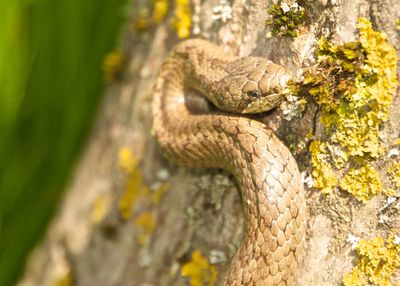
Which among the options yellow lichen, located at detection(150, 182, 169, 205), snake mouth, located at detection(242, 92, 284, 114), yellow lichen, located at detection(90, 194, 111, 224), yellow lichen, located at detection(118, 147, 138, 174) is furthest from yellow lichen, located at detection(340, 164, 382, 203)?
yellow lichen, located at detection(90, 194, 111, 224)

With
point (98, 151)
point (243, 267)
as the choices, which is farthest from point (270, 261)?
point (98, 151)

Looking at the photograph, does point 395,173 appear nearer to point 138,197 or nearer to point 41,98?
point 138,197

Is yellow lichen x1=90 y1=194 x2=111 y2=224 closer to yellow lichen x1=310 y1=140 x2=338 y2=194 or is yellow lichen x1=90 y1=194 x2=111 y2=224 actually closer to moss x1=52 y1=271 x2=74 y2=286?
moss x1=52 y1=271 x2=74 y2=286

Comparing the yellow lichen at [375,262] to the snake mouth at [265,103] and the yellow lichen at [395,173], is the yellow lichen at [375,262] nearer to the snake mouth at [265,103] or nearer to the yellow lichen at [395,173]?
the yellow lichen at [395,173]

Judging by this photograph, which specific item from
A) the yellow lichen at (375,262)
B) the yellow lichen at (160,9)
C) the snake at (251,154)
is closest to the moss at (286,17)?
the snake at (251,154)

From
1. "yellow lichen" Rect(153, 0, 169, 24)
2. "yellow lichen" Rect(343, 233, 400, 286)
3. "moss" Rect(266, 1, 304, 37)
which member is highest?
"moss" Rect(266, 1, 304, 37)

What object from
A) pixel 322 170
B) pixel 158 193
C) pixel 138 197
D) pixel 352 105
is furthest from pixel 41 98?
pixel 352 105

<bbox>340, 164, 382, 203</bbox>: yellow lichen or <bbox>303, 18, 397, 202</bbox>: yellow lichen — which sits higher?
<bbox>303, 18, 397, 202</bbox>: yellow lichen
